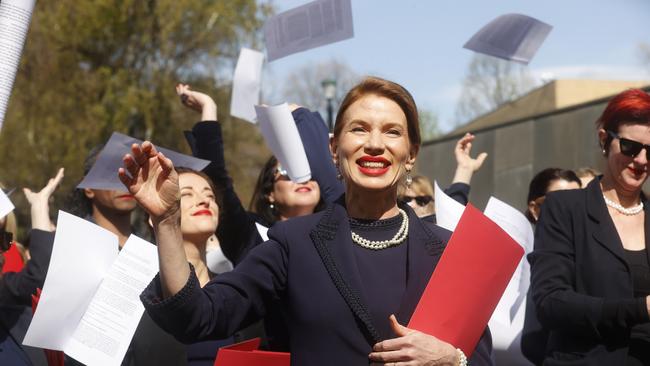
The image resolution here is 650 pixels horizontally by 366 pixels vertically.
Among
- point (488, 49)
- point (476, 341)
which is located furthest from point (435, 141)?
point (476, 341)

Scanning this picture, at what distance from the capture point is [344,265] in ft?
9.45

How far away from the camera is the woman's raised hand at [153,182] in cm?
264

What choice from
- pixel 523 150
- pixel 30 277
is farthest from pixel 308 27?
pixel 523 150

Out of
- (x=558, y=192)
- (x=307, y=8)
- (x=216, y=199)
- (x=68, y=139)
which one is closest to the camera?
(x=558, y=192)

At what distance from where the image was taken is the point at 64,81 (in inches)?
869

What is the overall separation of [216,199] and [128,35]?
724 inches

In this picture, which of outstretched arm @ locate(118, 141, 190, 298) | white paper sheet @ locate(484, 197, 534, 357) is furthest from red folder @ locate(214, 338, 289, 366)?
white paper sheet @ locate(484, 197, 534, 357)

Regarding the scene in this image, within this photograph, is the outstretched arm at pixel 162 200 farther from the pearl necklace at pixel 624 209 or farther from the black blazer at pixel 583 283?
the pearl necklace at pixel 624 209

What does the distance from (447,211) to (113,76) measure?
1776cm

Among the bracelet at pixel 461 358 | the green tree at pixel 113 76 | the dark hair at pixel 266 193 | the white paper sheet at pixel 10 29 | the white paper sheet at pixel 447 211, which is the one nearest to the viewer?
the bracelet at pixel 461 358

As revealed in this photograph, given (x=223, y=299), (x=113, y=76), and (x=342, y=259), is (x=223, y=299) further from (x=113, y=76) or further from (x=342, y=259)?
(x=113, y=76)

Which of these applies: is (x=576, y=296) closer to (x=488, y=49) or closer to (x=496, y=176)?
(x=488, y=49)

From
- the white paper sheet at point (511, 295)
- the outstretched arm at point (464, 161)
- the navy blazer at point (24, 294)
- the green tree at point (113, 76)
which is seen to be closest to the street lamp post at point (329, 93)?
the green tree at point (113, 76)

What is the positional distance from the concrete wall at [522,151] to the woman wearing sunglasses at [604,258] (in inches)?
279
